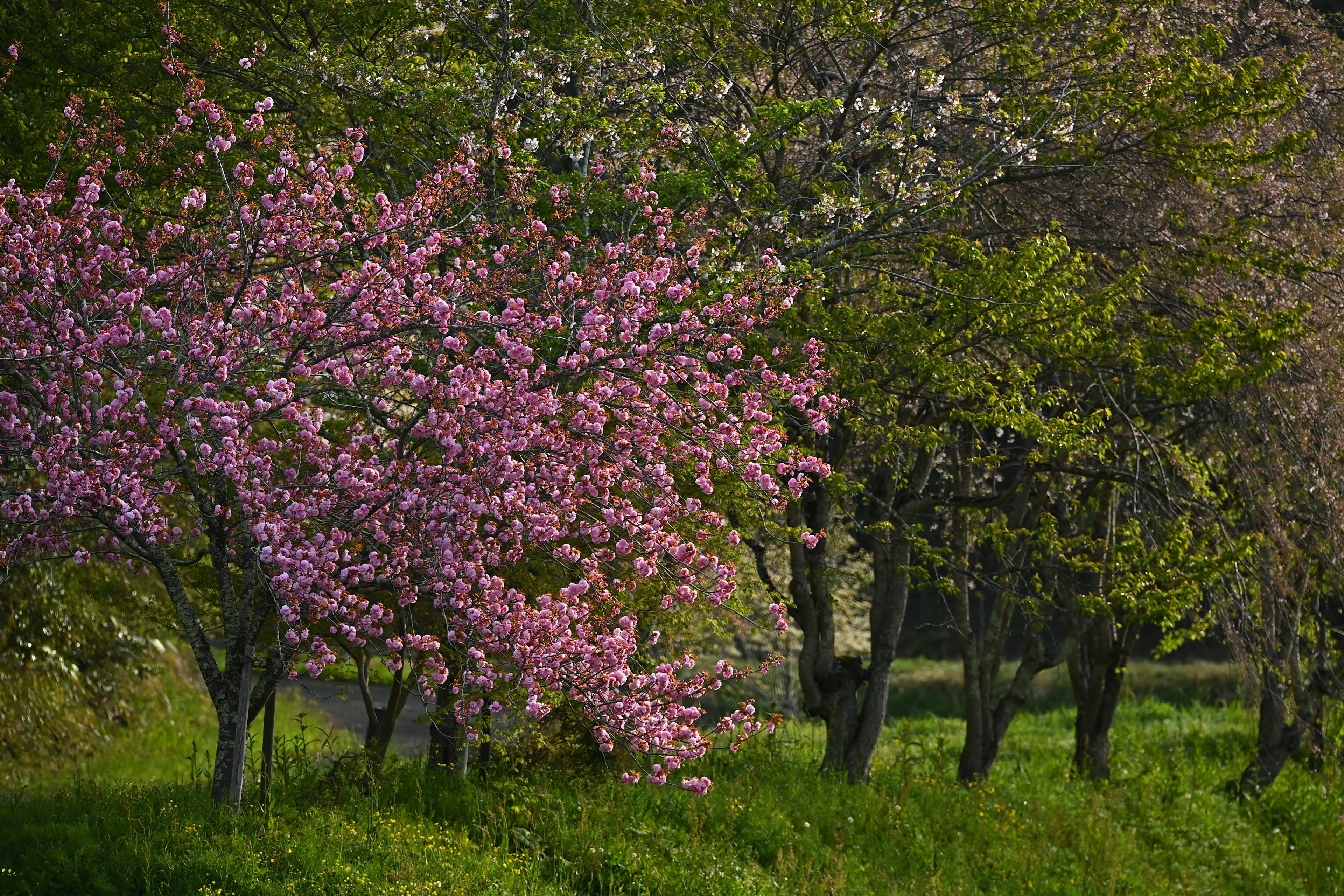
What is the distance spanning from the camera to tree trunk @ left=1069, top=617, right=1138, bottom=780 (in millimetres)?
13367

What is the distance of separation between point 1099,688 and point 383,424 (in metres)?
9.52

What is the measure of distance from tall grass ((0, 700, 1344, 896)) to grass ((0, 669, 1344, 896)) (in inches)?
0.7

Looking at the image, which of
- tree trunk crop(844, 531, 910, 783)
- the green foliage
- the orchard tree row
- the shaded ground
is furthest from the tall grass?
the shaded ground

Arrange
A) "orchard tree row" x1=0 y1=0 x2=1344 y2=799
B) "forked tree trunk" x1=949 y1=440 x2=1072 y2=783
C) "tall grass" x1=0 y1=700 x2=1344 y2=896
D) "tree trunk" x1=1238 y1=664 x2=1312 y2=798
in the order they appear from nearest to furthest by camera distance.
→ "orchard tree row" x1=0 y1=0 x2=1344 y2=799, "tall grass" x1=0 y1=700 x2=1344 y2=896, "forked tree trunk" x1=949 y1=440 x2=1072 y2=783, "tree trunk" x1=1238 y1=664 x2=1312 y2=798

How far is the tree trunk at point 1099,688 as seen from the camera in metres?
13.4

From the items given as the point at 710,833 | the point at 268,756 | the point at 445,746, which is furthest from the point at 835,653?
the point at 268,756

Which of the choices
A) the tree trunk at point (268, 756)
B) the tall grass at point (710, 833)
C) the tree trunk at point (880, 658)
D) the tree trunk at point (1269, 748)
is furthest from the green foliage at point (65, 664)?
the tree trunk at point (1269, 748)

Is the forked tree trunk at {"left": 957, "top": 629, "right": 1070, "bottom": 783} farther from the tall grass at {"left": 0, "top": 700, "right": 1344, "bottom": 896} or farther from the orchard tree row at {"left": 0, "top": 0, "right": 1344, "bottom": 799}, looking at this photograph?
the tall grass at {"left": 0, "top": 700, "right": 1344, "bottom": 896}

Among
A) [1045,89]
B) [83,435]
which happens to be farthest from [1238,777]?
[83,435]

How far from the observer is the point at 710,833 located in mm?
9102

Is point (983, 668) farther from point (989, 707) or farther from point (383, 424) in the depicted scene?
point (383, 424)

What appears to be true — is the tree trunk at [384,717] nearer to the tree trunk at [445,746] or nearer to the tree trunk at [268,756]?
the tree trunk at [445,746]

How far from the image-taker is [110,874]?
6656 millimetres

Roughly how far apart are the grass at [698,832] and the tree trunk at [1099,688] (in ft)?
1.22
